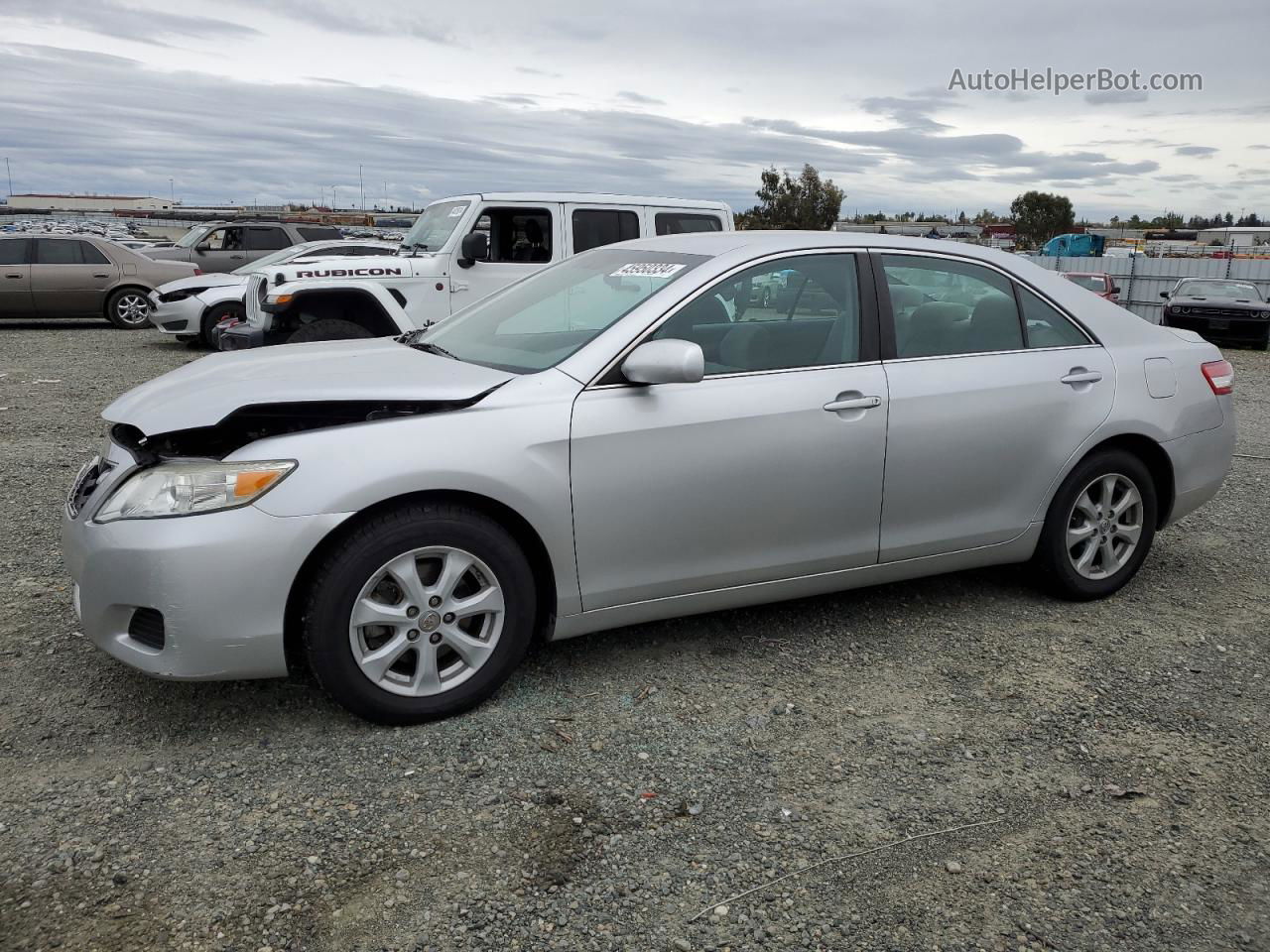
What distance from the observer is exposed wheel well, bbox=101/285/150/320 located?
54.3 feet

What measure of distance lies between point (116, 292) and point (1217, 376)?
1622 cm

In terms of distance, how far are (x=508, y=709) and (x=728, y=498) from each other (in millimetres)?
1077

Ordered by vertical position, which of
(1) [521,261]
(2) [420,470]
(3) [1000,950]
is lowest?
(3) [1000,950]

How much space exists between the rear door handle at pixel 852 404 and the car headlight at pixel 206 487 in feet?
6.42

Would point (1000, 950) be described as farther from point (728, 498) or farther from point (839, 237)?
point (839, 237)

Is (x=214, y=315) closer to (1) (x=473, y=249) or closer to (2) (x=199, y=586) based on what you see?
(1) (x=473, y=249)

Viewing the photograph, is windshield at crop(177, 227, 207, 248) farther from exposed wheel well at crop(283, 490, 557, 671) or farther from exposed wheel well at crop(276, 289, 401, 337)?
exposed wheel well at crop(283, 490, 557, 671)

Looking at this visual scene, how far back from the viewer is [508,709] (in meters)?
3.65

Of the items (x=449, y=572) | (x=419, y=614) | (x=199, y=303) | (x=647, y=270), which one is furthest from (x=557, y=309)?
(x=199, y=303)

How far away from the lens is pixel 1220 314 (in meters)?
19.8

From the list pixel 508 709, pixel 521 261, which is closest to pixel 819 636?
pixel 508 709

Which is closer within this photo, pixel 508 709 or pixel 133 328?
pixel 508 709

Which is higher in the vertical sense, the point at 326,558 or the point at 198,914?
the point at 326,558

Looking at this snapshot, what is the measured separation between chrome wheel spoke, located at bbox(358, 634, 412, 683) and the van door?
6082 mm
